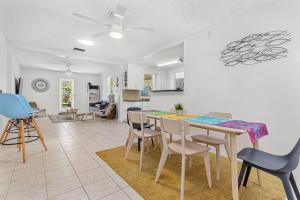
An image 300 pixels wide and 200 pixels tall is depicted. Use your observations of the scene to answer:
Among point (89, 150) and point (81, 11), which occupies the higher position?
point (81, 11)

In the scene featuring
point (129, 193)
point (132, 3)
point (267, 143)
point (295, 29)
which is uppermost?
point (132, 3)

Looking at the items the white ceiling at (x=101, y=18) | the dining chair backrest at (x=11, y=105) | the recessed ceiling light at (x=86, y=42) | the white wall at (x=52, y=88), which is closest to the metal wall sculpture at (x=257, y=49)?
the white ceiling at (x=101, y=18)

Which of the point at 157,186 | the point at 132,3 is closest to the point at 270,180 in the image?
the point at 157,186

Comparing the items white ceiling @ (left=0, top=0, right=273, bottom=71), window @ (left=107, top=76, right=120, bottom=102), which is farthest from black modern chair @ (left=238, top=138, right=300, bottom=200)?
window @ (left=107, top=76, right=120, bottom=102)

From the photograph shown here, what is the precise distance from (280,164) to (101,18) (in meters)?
3.25

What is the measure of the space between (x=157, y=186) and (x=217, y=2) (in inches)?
108

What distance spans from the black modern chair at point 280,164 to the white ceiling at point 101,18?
218 centimetres

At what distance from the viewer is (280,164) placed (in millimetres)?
1350

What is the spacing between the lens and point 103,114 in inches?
263

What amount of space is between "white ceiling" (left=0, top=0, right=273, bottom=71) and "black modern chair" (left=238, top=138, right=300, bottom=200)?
2176 millimetres

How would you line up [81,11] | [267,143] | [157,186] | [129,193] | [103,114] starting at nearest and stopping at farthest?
[129,193], [157,186], [267,143], [81,11], [103,114]

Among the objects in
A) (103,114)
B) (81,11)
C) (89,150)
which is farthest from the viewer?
(103,114)

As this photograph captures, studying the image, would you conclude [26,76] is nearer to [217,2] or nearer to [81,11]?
[81,11]

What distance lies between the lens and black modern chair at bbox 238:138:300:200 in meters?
1.17
